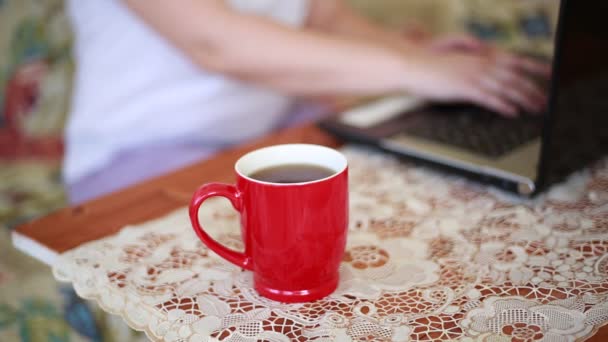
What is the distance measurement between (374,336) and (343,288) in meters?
0.07

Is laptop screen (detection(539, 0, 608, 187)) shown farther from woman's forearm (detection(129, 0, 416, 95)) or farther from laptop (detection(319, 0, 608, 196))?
woman's forearm (detection(129, 0, 416, 95))

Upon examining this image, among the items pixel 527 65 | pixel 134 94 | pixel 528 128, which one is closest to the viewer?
pixel 528 128

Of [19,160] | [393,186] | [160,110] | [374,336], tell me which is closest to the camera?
[374,336]

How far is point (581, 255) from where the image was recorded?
1.80 feet

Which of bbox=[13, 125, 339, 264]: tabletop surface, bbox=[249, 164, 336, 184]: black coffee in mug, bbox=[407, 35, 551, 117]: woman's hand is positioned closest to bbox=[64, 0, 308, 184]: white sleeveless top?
bbox=[13, 125, 339, 264]: tabletop surface

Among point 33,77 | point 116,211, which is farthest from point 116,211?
point 33,77

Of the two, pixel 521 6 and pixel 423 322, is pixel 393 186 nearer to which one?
pixel 423 322

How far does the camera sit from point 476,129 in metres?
0.78

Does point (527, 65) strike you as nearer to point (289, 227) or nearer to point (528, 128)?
point (528, 128)

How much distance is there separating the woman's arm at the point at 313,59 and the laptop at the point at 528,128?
0.13 ft

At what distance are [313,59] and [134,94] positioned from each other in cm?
33

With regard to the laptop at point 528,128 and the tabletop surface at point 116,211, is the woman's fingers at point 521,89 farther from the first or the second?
the tabletop surface at point 116,211

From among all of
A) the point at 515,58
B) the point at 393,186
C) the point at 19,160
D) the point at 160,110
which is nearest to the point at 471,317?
the point at 393,186

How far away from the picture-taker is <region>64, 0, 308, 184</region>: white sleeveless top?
1.00 metres
